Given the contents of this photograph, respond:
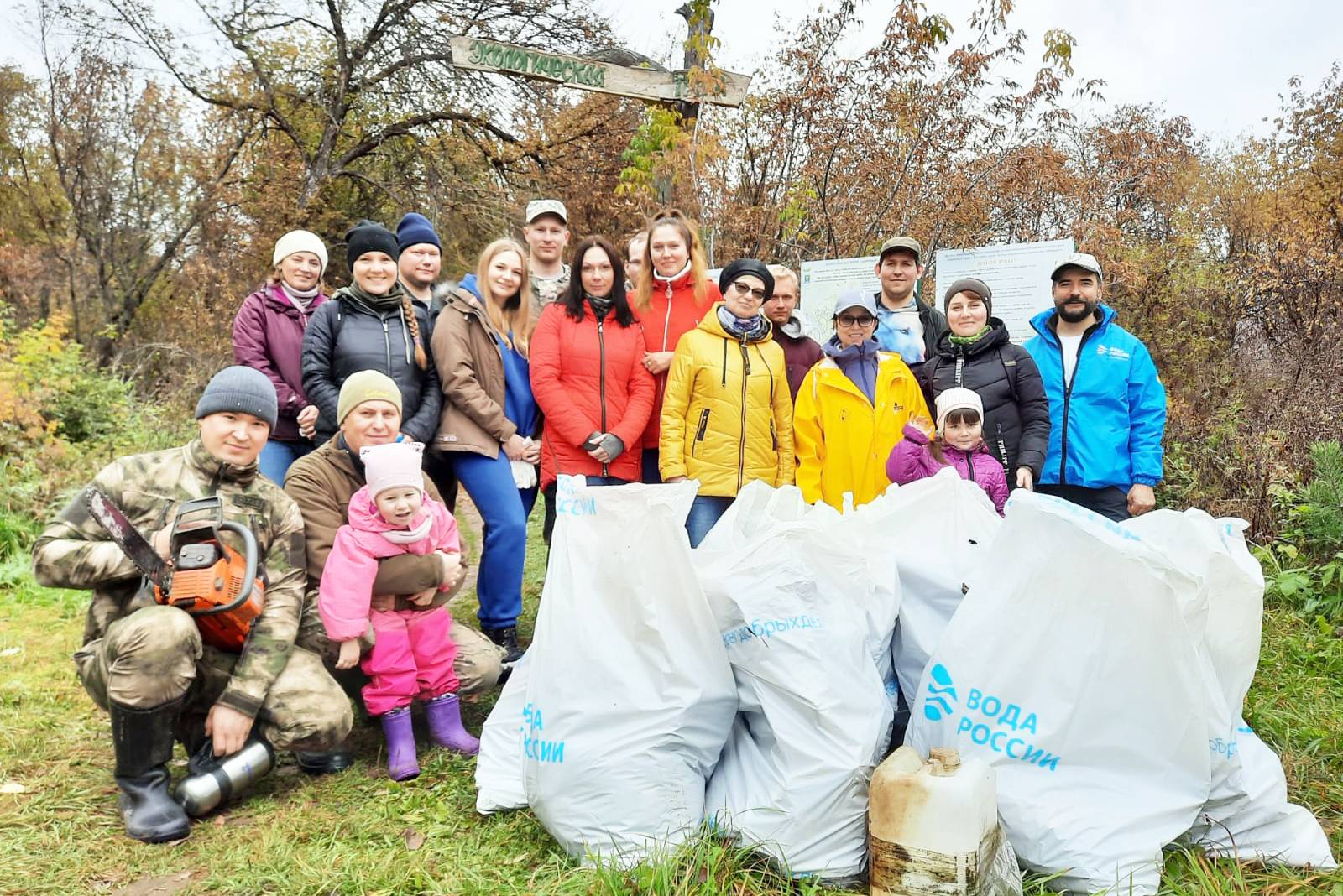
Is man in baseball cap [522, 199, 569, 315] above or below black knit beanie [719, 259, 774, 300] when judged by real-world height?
above

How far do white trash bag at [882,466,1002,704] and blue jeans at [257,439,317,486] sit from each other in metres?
2.33

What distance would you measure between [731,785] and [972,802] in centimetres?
62

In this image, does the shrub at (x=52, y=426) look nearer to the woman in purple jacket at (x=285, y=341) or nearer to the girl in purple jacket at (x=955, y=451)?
the woman in purple jacket at (x=285, y=341)

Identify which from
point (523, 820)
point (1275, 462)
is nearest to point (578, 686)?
point (523, 820)

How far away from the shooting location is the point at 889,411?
3.33 meters

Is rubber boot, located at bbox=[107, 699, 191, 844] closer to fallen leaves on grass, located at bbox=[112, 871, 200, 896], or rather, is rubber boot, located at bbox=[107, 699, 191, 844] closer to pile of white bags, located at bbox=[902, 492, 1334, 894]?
fallen leaves on grass, located at bbox=[112, 871, 200, 896]

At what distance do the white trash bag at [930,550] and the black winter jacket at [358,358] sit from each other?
1.85 m

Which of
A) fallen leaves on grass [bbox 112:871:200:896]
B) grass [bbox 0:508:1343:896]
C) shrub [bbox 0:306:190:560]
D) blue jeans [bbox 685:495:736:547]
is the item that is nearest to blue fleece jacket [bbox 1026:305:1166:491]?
grass [bbox 0:508:1343:896]

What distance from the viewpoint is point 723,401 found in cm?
338

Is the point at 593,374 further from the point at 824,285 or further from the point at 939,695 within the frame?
the point at 939,695

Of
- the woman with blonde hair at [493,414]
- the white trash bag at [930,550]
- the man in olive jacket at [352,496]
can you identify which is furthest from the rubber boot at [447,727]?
the white trash bag at [930,550]

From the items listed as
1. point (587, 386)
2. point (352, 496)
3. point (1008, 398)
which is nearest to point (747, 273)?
point (587, 386)

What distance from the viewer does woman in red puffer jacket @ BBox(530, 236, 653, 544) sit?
351 centimetres

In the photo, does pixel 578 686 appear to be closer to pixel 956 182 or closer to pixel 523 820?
pixel 523 820
